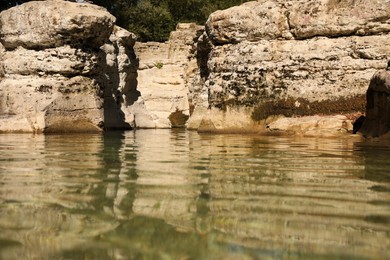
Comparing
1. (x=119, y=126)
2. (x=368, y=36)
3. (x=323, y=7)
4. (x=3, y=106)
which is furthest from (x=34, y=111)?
(x=368, y=36)

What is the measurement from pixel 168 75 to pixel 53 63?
A: 9.99 metres

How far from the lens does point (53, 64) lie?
1069 cm

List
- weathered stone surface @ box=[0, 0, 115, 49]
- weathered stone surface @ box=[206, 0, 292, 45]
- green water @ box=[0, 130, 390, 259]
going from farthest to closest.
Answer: weathered stone surface @ box=[0, 0, 115, 49] < weathered stone surface @ box=[206, 0, 292, 45] < green water @ box=[0, 130, 390, 259]

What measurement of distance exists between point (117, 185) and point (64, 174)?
1.89ft

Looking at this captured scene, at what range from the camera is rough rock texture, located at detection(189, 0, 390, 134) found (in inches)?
343

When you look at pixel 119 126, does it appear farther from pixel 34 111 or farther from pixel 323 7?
pixel 323 7

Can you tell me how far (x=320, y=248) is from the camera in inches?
59.8

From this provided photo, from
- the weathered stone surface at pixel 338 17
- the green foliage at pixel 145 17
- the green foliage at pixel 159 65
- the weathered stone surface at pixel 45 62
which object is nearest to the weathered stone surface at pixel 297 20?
the weathered stone surface at pixel 338 17

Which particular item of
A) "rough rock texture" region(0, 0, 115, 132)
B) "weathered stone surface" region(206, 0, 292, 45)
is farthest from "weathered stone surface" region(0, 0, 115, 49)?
"weathered stone surface" region(206, 0, 292, 45)

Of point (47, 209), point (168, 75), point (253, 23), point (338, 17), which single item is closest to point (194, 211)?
point (47, 209)

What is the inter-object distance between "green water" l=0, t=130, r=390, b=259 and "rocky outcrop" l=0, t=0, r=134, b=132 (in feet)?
22.7

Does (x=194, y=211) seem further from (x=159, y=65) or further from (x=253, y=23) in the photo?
(x=159, y=65)

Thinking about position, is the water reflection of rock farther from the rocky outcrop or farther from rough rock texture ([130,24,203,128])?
rough rock texture ([130,24,203,128])

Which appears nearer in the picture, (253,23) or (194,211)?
(194,211)
